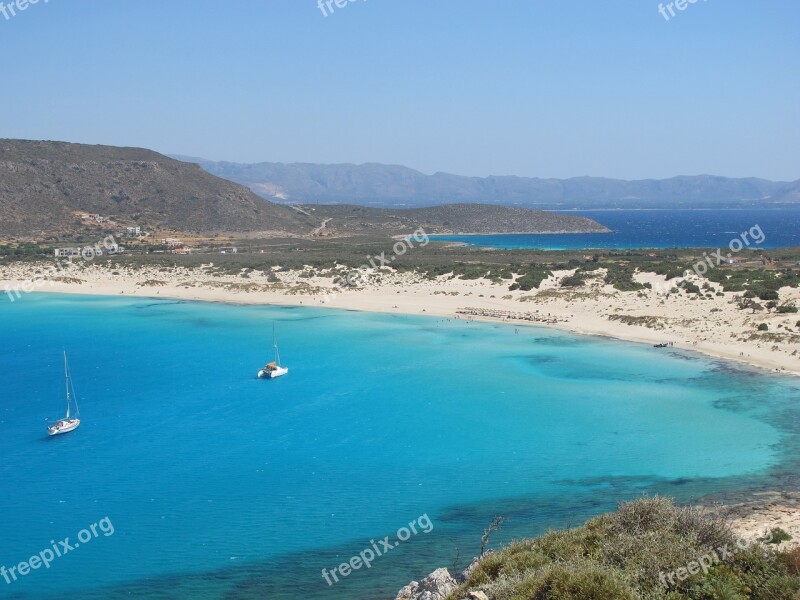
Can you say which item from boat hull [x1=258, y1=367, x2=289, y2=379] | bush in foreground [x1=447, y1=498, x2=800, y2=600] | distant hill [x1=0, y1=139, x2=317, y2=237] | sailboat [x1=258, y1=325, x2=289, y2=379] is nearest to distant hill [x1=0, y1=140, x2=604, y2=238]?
distant hill [x1=0, y1=139, x2=317, y2=237]

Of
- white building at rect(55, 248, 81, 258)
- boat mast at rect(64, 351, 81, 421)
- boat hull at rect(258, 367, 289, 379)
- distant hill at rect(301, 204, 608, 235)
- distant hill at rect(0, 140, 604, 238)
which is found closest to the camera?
boat mast at rect(64, 351, 81, 421)

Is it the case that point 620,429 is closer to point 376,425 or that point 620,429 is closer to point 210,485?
point 376,425

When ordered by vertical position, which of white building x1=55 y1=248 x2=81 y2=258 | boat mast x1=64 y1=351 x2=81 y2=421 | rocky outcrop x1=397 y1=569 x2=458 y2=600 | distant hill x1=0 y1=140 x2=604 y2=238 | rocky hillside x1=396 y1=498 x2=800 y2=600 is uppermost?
distant hill x1=0 y1=140 x2=604 y2=238

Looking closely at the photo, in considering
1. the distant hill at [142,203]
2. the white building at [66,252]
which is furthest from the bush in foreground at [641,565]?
the distant hill at [142,203]

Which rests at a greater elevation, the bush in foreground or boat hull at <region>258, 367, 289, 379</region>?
the bush in foreground

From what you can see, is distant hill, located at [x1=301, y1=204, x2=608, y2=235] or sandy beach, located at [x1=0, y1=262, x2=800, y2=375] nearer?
sandy beach, located at [x1=0, y1=262, x2=800, y2=375]

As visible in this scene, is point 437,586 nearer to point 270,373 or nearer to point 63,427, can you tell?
point 63,427

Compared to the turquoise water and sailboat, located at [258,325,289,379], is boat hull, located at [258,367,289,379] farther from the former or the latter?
the turquoise water
